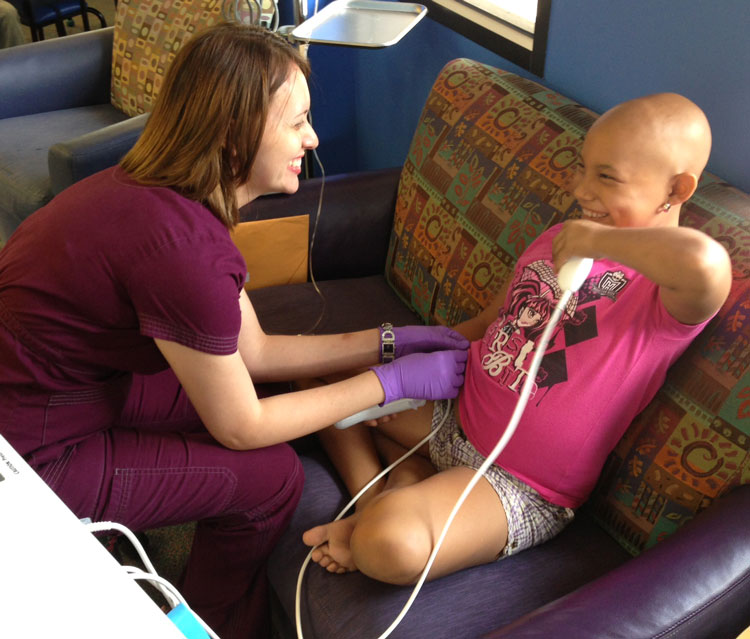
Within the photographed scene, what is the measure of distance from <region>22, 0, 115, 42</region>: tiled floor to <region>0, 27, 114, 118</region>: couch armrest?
6.77 feet

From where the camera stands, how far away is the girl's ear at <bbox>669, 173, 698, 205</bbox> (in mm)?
1169

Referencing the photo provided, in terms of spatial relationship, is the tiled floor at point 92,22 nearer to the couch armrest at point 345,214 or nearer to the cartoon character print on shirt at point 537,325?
the couch armrest at point 345,214

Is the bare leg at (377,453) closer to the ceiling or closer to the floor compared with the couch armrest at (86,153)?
closer to the floor

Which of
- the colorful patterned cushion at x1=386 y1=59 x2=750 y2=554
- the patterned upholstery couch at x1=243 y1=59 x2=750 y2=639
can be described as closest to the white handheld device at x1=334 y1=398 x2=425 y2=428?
the patterned upholstery couch at x1=243 y1=59 x2=750 y2=639

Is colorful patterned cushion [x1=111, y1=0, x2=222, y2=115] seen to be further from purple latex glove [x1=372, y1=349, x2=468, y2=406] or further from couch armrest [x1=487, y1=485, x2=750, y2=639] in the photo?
couch armrest [x1=487, y1=485, x2=750, y2=639]

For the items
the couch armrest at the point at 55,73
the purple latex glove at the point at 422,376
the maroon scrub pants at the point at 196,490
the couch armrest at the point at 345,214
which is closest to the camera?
the maroon scrub pants at the point at 196,490

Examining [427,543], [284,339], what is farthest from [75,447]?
[427,543]

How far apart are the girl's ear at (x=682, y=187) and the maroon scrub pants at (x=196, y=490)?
2.53 ft

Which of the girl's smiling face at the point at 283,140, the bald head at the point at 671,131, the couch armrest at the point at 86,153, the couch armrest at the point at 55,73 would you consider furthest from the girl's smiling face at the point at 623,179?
the couch armrest at the point at 55,73

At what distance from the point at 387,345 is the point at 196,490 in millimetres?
456

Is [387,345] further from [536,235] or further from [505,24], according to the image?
[505,24]

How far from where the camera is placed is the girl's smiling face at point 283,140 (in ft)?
3.90

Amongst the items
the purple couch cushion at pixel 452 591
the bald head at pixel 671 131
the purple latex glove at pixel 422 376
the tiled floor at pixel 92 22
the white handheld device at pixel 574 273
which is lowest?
the tiled floor at pixel 92 22

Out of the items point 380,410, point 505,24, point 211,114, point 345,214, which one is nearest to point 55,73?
point 345,214
